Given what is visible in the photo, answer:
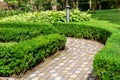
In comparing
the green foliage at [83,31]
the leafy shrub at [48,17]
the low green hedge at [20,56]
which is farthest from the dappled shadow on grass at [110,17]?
the low green hedge at [20,56]

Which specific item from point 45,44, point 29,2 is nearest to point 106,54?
point 45,44

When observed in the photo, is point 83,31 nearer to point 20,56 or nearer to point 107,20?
point 20,56

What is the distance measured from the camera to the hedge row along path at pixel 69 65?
777cm

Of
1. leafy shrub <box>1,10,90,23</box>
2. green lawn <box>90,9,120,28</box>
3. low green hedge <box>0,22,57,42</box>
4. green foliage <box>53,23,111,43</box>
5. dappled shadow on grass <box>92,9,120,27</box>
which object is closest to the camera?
low green hedge <box>0,22,57,42</box>

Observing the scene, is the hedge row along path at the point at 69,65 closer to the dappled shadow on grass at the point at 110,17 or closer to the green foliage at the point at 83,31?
the green foliage at the point at 83,31

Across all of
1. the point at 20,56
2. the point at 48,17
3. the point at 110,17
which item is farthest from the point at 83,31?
the point at 110,17

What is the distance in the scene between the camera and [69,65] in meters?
8.98

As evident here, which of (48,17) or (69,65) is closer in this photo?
(69,65)

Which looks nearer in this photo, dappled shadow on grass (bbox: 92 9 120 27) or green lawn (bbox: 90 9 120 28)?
green lawn (bbox: 90 9 120 28)

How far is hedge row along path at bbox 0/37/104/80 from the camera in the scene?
7770mm

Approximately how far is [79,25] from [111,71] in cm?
848

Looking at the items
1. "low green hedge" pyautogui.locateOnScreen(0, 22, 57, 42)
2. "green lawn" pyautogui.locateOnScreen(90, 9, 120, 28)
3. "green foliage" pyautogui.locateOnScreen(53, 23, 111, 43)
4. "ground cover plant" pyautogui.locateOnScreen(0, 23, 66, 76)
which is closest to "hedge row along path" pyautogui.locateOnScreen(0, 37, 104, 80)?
"ground cover plant" pyautogui.locateOnScreen(0, 23, 66, 76)

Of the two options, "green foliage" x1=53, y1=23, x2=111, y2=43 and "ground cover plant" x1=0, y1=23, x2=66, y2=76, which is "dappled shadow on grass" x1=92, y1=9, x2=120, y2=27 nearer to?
"green foliage" x1=53, y1=23, x2=111, y2=43

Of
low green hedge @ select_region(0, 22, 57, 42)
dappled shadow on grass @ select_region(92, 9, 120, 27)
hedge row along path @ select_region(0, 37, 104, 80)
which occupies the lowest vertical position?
dappled shadow on grass @ select_region(92, 9, 120, 27)
